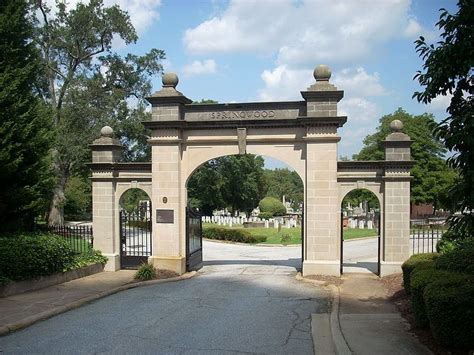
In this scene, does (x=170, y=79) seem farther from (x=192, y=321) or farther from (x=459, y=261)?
(x=459, y=261)

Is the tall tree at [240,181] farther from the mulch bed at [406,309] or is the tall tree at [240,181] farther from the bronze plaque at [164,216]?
the mulch bed at [406,309]

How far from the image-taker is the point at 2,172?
13.4m

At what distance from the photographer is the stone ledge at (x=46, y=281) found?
11.5 meters

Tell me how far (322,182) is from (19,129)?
30.4ft

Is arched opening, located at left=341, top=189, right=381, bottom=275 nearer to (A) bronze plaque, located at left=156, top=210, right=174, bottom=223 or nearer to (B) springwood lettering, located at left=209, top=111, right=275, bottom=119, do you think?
(B) springwood lettering, located at left=209, top=111, right=275, bottom=119

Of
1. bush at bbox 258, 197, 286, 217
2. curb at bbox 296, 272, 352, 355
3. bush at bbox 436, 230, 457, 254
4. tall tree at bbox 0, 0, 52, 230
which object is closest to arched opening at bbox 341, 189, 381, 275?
bush at bbox 436, 230, 457, 254

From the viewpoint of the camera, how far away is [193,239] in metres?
16.3

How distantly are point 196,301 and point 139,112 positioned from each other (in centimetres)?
2375

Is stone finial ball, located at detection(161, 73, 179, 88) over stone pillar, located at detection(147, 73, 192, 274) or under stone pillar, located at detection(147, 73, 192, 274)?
over

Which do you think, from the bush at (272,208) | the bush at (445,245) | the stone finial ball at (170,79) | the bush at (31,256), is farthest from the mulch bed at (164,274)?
the bush at (272,208)

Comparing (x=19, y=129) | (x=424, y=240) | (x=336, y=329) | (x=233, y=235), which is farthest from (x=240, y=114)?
(x=233, y=235)

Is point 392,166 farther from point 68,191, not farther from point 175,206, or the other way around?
point 68,191

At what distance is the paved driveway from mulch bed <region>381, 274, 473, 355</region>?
1.65 m

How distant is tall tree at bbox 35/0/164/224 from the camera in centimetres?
2992
